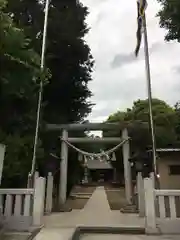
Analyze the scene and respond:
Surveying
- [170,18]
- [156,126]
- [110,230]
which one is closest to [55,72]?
[170,18]

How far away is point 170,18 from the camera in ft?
25.7

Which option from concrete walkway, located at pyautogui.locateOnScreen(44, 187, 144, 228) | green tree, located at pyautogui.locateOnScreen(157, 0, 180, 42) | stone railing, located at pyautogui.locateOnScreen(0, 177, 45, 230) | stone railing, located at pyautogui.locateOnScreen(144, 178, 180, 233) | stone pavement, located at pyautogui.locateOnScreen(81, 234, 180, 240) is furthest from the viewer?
green tree, located at pyautogui.locateOnScreen(157, 0, 180, 42)

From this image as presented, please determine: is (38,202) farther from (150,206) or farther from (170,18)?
(170,18)

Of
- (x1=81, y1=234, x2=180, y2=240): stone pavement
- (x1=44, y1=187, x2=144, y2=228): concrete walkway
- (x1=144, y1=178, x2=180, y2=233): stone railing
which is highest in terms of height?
(x1=144, y1=178, x2=180, y2=233): stone railing

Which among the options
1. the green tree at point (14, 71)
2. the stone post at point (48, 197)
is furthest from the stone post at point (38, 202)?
the stone post at point (48, 197)

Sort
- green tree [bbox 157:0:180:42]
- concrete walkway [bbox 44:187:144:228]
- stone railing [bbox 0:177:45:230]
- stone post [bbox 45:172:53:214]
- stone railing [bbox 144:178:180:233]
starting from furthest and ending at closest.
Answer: stone post [bbox 45:172:53:214]
green tree [bbox 157:0:180:42]
concrete walkway [bbox 44:187:144:228]
stone railing [bbox 0:177:45:230]
stone railing [bbox 144:178:180:233]

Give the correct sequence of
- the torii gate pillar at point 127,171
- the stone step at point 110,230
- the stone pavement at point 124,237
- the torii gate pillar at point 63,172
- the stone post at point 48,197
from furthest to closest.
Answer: the torii gate pillar at point 127,171, the torii gate pillar at point 63,172, the stone post at point 48,197, the stone step at point 110,230, the stone pavement at point 124,237

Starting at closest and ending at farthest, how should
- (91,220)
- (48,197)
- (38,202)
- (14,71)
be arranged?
1. (14,71)
2. (38,202)
3. (91,220)
4. (48,197)

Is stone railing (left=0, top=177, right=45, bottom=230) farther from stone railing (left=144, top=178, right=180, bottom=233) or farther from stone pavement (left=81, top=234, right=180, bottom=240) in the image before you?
stone railing (left=144, top=178, right=180, bottom=233)

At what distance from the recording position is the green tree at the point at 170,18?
285 inches

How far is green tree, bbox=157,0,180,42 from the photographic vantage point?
7.25m

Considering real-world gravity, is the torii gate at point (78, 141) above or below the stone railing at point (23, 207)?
above

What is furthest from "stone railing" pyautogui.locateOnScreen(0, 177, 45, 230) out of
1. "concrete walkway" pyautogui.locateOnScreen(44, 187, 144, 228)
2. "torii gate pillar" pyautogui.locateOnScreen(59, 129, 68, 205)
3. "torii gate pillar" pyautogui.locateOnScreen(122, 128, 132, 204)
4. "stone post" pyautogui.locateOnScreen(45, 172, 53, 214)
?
"torii gate pillar" pyautogui.locateOnScreen(122, 128, 132, 204)

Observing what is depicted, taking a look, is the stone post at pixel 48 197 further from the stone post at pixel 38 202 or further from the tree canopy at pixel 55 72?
the stone post at pixel 38 202
